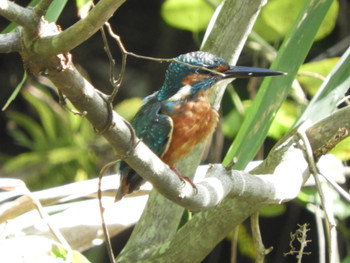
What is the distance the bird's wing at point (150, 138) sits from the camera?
Answer: 1978mm

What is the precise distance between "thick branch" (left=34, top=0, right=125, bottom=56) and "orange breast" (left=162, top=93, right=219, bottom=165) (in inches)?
39.7

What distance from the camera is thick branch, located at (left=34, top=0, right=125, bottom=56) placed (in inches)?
38.3


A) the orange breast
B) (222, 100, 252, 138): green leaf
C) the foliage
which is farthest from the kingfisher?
the foliage

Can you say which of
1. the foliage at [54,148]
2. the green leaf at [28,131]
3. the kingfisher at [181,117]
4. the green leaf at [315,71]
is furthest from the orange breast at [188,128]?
the green leaf at [28,131]

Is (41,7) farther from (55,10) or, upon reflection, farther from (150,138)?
(150,138)

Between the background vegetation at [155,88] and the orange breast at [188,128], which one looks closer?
the orange breast at [188,128]

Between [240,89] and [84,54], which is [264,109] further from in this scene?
[84,54]

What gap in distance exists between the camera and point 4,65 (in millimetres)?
3766

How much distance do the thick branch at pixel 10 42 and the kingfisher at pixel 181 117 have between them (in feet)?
3.21

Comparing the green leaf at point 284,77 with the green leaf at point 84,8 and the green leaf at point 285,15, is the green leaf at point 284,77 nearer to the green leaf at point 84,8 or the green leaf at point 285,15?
the green leaf at point 84,8

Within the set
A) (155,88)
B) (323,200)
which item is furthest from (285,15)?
(323,200)

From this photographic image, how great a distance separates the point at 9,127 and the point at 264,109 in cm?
202

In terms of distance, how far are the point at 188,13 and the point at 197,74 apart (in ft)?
2.10

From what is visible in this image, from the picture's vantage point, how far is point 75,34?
1.00 metres
